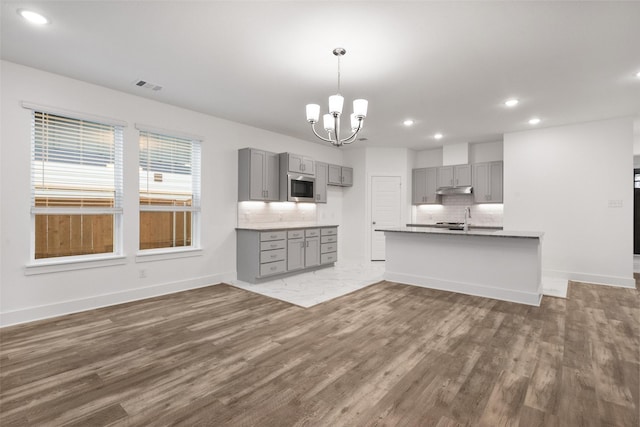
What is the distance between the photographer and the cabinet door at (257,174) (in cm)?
536

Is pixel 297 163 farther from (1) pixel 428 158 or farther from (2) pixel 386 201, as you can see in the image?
(1) pixel 428 158

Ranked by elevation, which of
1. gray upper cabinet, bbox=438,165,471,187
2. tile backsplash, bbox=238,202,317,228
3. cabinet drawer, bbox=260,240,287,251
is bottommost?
cabinet drawer, bbox=260,240,287,251

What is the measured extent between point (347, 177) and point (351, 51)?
451 centimetres

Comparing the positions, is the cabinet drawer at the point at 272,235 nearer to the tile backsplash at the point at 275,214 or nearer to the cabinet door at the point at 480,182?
the tile backsplash at the point at 275,214

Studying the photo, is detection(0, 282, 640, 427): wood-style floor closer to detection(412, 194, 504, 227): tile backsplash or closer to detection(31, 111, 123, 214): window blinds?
detection(31, 111, 123, 214): window blinds

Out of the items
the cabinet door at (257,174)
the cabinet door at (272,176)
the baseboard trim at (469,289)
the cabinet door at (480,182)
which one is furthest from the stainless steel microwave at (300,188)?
the cabinet door at (480,182)

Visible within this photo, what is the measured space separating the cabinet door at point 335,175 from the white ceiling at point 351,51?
238cm

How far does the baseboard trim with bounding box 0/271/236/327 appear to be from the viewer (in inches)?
132

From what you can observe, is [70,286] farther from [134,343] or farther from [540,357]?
[540,357]

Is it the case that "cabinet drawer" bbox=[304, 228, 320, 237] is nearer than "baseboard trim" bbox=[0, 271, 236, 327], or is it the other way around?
"baseboard trim" bbox=[0, 271, 236, 327]

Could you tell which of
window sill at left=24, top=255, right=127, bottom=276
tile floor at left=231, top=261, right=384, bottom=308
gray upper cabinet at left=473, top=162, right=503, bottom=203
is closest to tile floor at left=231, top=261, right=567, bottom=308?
tile floor at left=231, top=261, right=384, bottom=308

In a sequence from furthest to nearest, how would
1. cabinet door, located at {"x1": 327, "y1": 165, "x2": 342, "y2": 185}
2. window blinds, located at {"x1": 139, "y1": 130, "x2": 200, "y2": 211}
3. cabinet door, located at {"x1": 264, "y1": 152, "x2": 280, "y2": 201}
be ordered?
cabinet door, located at {"x1": 327, "y1": 165, "x2": 342, "y2": 185} < cabinet door, located at {"x1": 264, "y1": 152, "x2": 280, "y2": 201} < window blinds, located at {"x1": 139, "y1": 130, "x2": 200, "y2": 211}

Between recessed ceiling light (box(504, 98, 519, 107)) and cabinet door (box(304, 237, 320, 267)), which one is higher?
recessed ceiling light (box(504, 98, 519, 107))

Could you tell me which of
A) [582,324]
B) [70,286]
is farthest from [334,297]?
[70,286]
